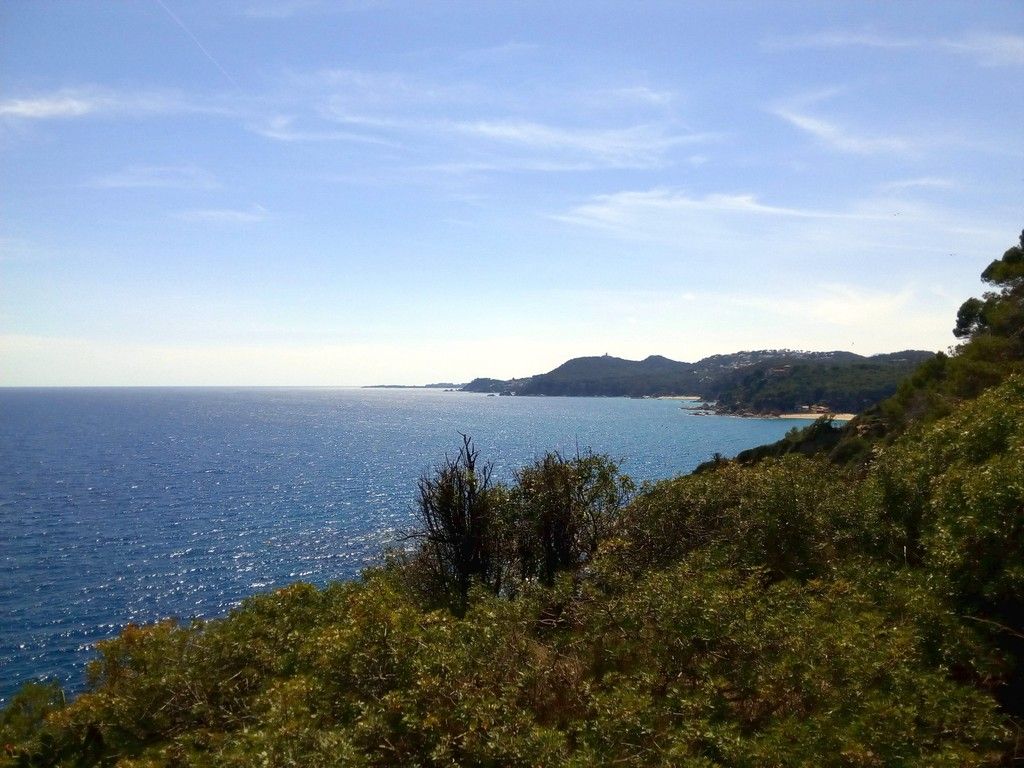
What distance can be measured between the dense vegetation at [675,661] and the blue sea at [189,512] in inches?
516

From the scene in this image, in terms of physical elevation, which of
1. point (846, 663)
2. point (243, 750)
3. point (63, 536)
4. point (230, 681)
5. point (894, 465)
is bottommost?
point (63, 536)

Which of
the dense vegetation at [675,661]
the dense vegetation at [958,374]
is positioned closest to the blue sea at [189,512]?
the dense vegetation at [675,661]

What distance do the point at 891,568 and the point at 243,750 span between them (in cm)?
1329

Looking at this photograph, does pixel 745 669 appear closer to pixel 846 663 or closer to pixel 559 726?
pixel 846 663

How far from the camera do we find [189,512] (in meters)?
68.7

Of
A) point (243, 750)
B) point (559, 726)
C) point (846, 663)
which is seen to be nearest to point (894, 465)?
point (846, 663)

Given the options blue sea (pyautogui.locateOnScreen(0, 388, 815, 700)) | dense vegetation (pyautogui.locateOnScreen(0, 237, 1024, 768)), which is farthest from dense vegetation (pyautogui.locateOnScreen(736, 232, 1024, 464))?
blue sea (pyautogui.locateOnScreen(0, 388, 815, 700))

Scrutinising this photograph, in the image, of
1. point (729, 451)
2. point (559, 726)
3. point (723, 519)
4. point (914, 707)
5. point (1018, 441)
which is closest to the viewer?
point (914, 707)

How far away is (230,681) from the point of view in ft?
41.6

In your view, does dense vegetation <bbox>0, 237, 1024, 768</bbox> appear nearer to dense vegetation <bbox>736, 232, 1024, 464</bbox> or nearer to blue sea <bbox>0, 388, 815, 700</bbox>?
dense vegetation <bbox>736, 232, 1024, 464</bbox>

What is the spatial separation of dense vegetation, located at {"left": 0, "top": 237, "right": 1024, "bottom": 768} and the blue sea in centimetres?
Answer: 1310

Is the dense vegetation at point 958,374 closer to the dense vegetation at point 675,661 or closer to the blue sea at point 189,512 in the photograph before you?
the dense vegetation at point 675,661

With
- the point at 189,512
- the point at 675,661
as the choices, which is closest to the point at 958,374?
the point at 675,661

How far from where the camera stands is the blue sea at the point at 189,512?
42000 mm
